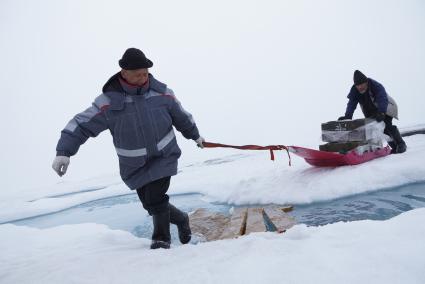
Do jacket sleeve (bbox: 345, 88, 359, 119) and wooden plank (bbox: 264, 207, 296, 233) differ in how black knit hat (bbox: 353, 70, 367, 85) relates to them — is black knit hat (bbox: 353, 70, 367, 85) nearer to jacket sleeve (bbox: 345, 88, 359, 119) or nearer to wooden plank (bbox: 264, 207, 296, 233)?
jacket sleeve (bbox: 345, 88, 359, 119)

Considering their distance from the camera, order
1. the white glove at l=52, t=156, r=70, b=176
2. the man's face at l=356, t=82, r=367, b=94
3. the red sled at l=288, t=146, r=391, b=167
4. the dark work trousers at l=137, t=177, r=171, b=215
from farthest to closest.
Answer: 1. the man's face at l=356, t=82, r=367, b=94
2. the red sled at l=288, t=146, r=391, b=167
3. the dark work trousers at l=137, t=177, r=171, b=215
4. the white glove at l=52, t=156, r=70, b=176

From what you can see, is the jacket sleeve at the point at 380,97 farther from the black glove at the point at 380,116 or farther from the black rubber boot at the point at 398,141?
the black rubber boot at the point at 398,141

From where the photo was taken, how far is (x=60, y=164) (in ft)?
7.30

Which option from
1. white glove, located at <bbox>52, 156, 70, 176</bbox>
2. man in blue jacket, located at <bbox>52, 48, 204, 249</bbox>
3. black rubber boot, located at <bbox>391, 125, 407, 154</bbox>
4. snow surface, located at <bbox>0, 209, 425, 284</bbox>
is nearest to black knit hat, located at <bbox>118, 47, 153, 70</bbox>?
man in blue jacket, located at <bbox>52, 48, 204, 249</bbox>

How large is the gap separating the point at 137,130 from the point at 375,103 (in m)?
4.68

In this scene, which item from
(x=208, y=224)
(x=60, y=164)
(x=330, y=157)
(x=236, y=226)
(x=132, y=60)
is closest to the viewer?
(x=60, y=164)

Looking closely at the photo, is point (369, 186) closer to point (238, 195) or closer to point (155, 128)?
point (238, 195)

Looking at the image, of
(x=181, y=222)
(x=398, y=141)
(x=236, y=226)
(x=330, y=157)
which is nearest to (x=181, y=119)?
(x=181, y=222)

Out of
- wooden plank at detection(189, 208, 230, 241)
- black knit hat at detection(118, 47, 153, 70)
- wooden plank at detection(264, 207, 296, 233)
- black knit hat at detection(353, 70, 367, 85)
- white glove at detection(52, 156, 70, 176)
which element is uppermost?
black knit hat at detection(118, 47, 153, 70)

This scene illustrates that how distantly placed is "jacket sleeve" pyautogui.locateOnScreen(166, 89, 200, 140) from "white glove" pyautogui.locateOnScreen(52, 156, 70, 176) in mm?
963

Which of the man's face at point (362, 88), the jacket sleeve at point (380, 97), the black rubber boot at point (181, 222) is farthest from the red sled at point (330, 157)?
the black rubber boot at point (181, 222)

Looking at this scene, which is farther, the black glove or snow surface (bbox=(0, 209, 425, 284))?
the black glove

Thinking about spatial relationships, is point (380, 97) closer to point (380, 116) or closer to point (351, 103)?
point (380, 116)

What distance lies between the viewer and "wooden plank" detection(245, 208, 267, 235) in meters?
2.81
